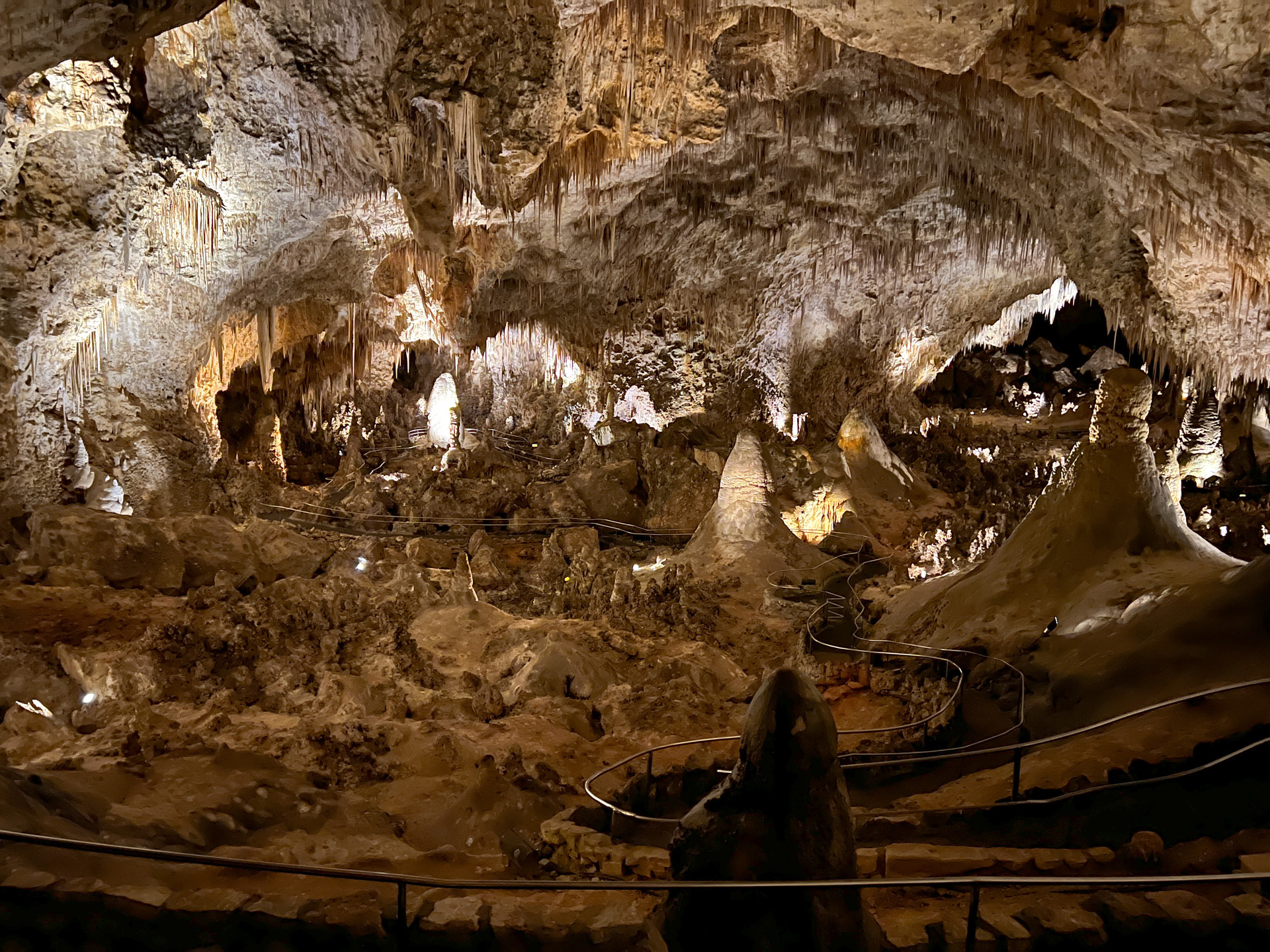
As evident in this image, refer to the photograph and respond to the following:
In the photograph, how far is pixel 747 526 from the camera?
1305cm

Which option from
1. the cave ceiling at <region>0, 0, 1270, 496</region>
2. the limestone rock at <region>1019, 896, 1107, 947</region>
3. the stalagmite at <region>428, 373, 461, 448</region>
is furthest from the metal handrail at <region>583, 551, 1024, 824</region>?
the stalagmite at <region>428, 373, 461, 448</region>

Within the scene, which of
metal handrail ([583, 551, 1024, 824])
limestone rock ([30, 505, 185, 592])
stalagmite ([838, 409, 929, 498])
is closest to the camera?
metal handrail ([583, 551, 1024, 824])

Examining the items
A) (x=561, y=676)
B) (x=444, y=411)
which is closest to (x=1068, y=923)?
(x=561, y=676)

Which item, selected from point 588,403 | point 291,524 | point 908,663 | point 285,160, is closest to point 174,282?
point 285,160

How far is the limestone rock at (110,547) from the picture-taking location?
941 centimetres

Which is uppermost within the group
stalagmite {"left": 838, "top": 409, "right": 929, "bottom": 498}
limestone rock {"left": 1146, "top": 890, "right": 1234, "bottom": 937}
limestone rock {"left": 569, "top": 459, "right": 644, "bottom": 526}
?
limestone rock {"left": 1146, "top": 890, "right": 1234, "bottom": 937}

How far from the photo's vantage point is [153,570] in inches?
381

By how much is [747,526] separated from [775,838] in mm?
10138

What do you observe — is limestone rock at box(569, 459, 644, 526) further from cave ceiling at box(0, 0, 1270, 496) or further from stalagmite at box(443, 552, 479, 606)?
stalagmite at box(443, 552, 479, 606)

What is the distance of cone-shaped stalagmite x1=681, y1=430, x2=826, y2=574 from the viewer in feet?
42.0

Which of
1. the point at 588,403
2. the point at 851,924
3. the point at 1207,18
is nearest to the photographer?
the point at 851,924

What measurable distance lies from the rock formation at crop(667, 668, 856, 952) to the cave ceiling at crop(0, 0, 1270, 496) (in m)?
4.83

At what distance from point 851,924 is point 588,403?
17.7m

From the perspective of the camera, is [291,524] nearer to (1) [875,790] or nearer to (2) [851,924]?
(1) [875,790]
